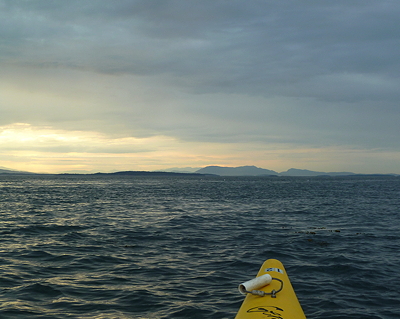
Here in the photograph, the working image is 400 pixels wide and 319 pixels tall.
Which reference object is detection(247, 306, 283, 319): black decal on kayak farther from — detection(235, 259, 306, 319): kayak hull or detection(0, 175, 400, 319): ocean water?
detection(0, 175, 400, 319): ocean water

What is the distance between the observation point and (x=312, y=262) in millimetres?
15492

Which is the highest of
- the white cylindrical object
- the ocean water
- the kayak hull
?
the white cylindrical object

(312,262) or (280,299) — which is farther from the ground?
(280,299)

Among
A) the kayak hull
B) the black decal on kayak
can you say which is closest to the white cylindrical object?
the kayak hull

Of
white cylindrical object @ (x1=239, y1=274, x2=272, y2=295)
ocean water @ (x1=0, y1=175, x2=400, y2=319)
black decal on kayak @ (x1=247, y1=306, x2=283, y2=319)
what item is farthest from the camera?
ocean water @ (x1=0, y1=175, x2=400, y2=319)

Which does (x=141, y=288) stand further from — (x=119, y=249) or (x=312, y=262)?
(x=312, y=262)

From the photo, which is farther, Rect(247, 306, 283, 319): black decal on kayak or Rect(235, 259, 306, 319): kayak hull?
Rect(235, 259, 306, 319): kayak hull

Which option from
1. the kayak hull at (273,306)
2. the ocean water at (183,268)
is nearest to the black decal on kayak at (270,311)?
the kayak hull at (273,306)

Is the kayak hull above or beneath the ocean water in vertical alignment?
above

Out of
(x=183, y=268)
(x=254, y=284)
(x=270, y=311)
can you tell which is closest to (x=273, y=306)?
(x=270, y=311)

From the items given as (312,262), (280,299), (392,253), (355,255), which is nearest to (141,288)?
(280,299)

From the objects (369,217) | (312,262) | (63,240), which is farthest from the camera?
(369,217)

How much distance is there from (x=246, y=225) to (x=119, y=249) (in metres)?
12.6

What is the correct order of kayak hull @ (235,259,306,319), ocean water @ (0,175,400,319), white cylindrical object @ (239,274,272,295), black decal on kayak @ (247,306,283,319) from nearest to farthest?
black decal on kayak @ (247,306,283,319)
kayak hull @ (235,259,306,319)
white cylindrical object @ (239,274,272,295)
ocean water @ (0,175,400,319)
